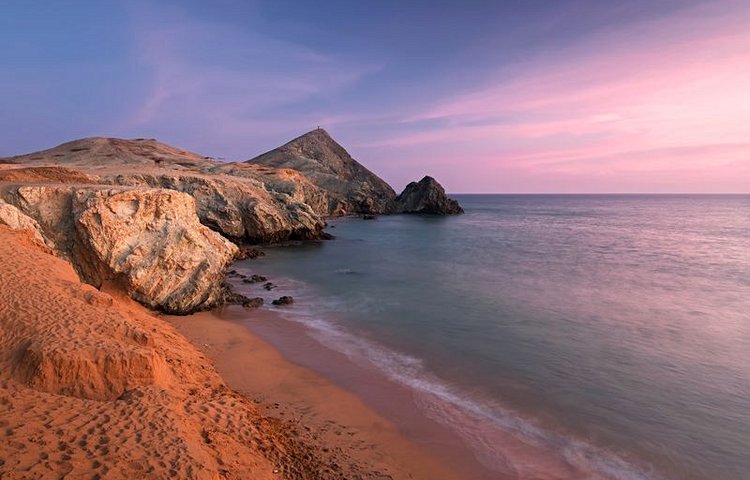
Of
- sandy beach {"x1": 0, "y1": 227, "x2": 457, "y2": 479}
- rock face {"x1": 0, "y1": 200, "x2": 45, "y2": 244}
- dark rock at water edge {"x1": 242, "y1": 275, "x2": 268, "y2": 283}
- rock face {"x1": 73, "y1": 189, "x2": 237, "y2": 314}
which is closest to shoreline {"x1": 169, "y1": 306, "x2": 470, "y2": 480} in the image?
sandy beach {"x1": 0, "y1": 227, "x2": 457, "y2": 479}

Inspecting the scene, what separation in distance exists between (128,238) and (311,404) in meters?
8.71

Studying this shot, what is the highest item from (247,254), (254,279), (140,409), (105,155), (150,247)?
(105,155)

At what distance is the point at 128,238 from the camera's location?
1427 centimetres

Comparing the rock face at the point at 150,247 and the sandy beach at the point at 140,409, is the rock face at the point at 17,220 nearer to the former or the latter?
the rock face at the point at 150,247

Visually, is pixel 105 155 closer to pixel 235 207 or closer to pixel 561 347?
pixel 235 207

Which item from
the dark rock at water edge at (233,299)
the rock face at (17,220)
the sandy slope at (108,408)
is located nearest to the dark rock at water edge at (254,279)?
the dark rock at water edge at (233,299)

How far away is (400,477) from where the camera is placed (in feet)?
24.6

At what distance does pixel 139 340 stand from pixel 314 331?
7.53 metres

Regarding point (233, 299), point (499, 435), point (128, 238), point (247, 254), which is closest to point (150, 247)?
point (128, 238)

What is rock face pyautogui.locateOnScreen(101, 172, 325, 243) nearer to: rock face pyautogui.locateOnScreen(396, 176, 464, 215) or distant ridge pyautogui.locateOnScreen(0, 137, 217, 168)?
distant ridge pyautogui.locateOnScreen(0, 137, 217, 168)

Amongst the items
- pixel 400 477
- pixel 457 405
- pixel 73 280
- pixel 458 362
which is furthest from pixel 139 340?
pixel 458 362

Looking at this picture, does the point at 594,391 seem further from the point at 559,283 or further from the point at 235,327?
the point at 559,283

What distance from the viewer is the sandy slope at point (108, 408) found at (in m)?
5.68

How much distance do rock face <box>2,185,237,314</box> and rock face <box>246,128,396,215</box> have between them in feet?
186
